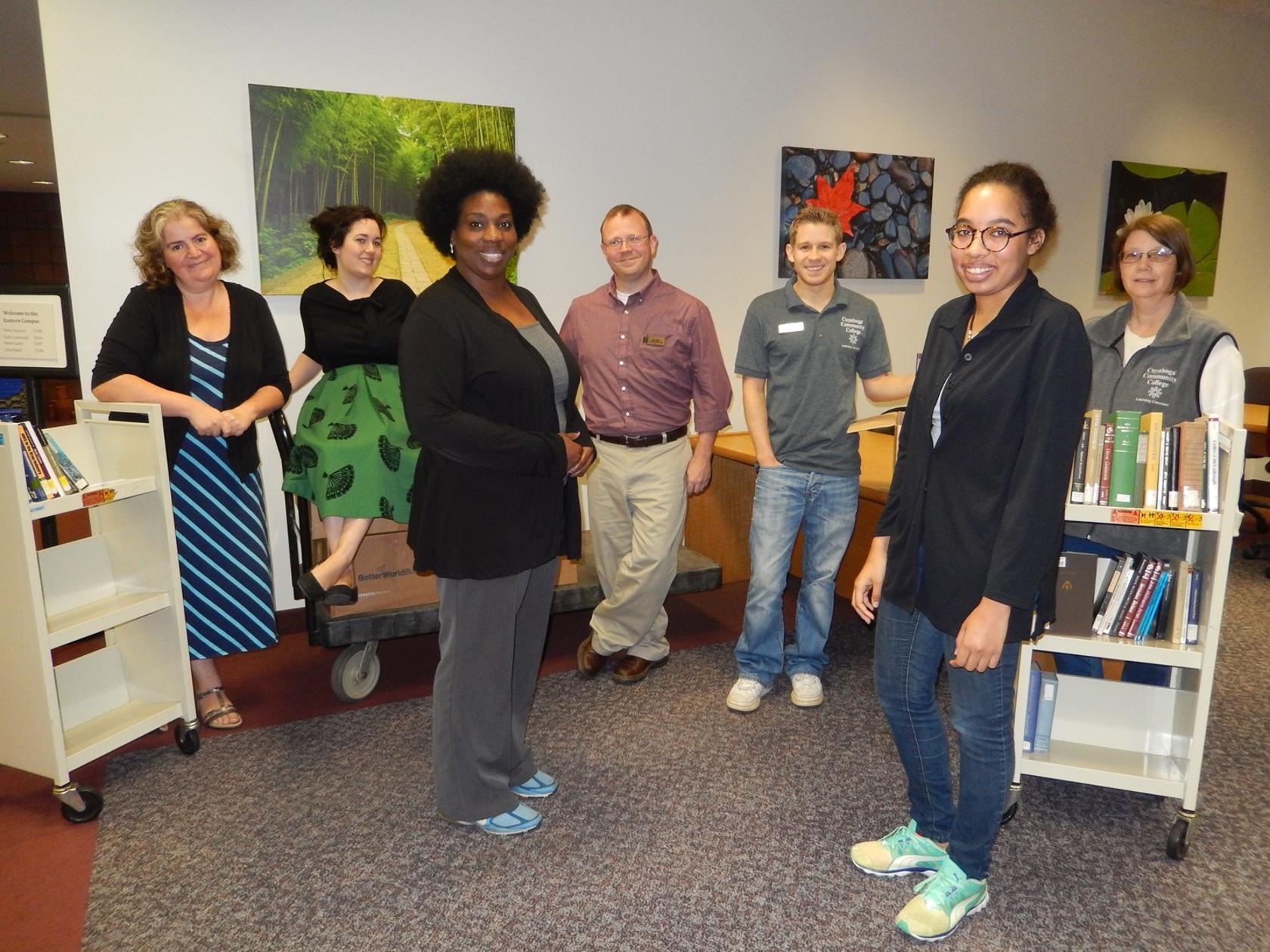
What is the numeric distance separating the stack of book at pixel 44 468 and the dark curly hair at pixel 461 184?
1209 mm

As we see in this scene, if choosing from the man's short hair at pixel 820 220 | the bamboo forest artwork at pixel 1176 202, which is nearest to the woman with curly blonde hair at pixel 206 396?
the man's short hair at pixel 820 220

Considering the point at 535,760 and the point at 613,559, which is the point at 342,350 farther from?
the point at 535,760

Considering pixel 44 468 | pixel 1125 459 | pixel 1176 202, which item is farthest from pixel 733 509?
pixel 1176 202

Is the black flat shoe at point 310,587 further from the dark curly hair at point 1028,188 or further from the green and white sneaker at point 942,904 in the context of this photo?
the dark curly hair at point 1028,188

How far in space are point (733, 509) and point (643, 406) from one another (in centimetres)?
123

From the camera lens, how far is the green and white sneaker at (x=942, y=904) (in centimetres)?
181

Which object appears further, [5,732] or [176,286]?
[176,286]

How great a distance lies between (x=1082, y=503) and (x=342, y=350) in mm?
2235

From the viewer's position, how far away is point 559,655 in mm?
3395

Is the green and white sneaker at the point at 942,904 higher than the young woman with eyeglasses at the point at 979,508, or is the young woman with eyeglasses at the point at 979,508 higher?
the young woman with eyeglasses at the point at 979,508

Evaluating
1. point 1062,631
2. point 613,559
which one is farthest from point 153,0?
point 1062,631

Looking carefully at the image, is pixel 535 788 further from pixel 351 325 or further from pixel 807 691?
pixel 351 325

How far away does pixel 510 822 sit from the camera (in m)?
2.19

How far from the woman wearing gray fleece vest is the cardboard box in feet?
5.70
